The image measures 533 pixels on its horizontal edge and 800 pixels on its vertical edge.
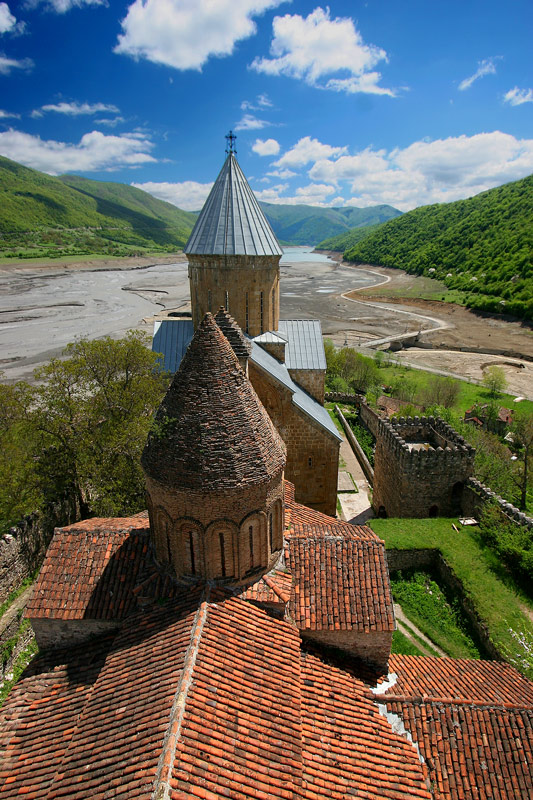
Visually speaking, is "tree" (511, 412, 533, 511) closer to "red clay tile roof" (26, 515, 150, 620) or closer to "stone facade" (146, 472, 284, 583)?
"stone facade" (146, 472, 284, 583)

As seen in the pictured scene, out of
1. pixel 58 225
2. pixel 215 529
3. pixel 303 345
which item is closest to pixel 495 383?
pixel 303 345

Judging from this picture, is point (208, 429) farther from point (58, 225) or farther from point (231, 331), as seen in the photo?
point (58, 225)

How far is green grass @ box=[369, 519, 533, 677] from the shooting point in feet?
37.2

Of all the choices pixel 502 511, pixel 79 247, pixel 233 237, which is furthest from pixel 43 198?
pixel 502 511

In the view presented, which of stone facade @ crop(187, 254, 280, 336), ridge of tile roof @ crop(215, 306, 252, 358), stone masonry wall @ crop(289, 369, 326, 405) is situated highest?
stone facade @ crop(187, 254, 280, 336)

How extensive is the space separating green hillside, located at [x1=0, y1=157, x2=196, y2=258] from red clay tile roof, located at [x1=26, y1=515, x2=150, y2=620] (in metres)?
106

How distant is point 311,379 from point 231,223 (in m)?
7.18

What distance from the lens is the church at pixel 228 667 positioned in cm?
528

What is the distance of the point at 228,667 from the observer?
20.3ft

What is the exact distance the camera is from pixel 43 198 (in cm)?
14588

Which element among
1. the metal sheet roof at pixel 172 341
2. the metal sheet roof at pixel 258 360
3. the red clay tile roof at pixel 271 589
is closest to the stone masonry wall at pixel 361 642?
the red clay tile roof at pixel 271 589

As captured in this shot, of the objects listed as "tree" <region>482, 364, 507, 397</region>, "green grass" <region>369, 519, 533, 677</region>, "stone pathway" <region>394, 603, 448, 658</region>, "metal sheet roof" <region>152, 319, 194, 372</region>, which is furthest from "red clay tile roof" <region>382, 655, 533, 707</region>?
"tree" <region>482, 364, 507, 397</region>

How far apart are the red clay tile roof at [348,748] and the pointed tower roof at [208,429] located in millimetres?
3723

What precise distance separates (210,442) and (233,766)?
4244 millimetres
